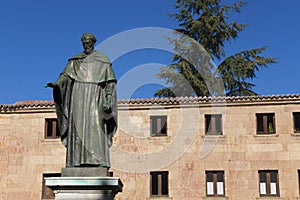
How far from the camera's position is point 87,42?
8.30 meters

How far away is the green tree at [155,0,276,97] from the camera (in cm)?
3067

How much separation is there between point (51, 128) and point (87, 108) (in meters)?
17.2

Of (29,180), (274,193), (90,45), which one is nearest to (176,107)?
(274,193)

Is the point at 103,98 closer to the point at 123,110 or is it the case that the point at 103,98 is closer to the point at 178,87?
the point at 123,110

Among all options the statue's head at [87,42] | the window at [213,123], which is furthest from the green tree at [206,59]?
the statue's head at [87,42]

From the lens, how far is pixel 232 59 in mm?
31844

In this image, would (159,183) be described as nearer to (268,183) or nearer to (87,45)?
(268,183)

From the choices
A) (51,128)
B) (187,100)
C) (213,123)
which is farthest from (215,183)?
(51,128)

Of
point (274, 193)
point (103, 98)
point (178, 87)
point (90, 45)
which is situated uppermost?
point (178, 87)

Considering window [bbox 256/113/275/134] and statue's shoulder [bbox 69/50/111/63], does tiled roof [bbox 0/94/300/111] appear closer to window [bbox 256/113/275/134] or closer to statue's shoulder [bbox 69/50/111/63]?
window [bbox 256/113/275/134]

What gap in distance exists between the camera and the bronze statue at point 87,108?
7.72m

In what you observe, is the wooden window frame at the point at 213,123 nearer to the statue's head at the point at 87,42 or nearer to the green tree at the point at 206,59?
the green tree at the point at 206,59

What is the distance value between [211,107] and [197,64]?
8.37 metres

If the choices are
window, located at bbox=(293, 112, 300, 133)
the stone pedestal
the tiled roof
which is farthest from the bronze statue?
window, located at bbox=(293, 112, 300, 133)
